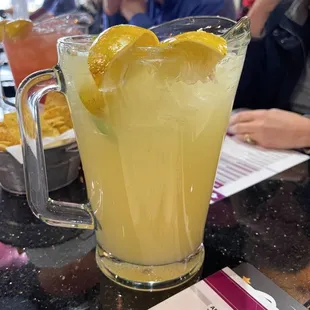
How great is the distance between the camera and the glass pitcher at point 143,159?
1.43 ft

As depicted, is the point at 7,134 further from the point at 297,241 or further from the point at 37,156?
the point at 297,241

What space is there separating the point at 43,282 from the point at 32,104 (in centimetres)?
21

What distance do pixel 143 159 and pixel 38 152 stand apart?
138 mm

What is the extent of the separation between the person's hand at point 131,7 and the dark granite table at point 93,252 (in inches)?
58.7

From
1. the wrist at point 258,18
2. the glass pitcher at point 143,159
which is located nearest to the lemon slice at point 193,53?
the glass pitcher at point 143,159

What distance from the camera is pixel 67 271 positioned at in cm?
54

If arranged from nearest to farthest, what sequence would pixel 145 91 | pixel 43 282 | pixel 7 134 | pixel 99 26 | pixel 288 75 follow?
pixel 145 91 → pixel 43 282 → pixel 7 134 → pixel 288 75 → pixel 99 26

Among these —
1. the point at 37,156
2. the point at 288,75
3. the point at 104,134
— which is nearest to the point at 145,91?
the point at 104,134

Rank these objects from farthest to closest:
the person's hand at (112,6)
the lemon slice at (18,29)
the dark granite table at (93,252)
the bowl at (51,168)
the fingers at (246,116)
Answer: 1. the person's hand at (112,6)
2. the fingers at (246,116)
3. the lemon slice at (18,29)
4. the bowl at (51,168)
5. the dark granite table at (93,252)

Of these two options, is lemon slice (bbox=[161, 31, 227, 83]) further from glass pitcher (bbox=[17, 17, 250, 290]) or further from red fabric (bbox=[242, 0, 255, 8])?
red fabric (bbox=[242, 0, 255, 8])

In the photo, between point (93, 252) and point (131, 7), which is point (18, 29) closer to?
point (93, 252)

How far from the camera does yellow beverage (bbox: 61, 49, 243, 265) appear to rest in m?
0.43

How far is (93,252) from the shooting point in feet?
1.91

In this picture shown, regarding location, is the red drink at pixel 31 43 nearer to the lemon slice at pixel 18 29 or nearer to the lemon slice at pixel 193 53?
the lemon slice at pixel 18 29
